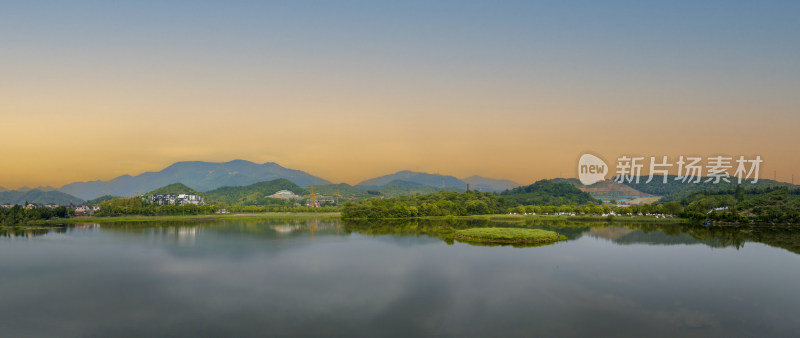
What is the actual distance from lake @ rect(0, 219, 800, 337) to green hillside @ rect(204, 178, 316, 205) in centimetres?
9298

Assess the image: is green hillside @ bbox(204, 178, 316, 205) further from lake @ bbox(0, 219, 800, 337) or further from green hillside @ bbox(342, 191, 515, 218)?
lake @ bbox(0, 219, 800, 337)

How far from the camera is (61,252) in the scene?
31438 millimetres

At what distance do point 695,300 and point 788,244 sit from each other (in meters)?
25.4

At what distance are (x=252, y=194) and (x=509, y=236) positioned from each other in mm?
120448

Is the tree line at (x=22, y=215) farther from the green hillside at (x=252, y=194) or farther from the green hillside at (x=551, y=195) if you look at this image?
the green hillside at (x=551, y=195)

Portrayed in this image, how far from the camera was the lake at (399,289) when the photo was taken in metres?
14.9

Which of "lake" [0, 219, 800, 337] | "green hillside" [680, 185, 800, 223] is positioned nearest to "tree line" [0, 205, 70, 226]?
"lake" [0, 219, 800, 337]

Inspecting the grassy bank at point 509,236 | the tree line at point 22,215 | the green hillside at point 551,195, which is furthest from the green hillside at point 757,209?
the tree line at point 22,215

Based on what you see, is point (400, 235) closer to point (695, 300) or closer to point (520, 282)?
point (520, 282)

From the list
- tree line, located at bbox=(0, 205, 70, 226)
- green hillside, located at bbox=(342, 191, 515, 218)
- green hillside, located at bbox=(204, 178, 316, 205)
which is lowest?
green hillside, located at bbox=(342, 191, 515, 218)

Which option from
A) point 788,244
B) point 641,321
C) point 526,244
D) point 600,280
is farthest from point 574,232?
point 641,321

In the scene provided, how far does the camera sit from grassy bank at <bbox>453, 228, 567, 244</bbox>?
36844 mm

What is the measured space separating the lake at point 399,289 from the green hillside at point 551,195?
66253 mm

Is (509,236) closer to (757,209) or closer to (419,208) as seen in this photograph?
(419,208)
